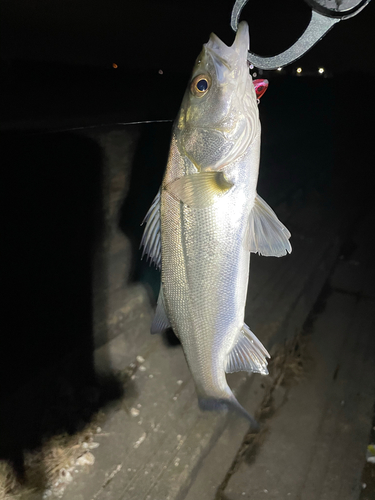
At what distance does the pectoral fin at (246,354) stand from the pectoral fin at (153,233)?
42 cm

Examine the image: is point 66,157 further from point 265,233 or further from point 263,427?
point 263,427

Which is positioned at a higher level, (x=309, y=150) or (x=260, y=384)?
(x=309, y=150)

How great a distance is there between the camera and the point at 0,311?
1.66 meters

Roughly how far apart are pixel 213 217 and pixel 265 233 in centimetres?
19

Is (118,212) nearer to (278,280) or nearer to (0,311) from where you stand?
(0,311)

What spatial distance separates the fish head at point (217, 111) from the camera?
0.98m

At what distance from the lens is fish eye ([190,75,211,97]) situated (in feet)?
3.35

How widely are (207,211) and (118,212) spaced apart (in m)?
1.22

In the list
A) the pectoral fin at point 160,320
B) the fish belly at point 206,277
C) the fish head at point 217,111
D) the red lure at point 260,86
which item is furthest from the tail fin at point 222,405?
the red lure at point 260,86

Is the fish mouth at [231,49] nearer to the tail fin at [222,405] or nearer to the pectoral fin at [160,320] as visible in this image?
the pectoral fin at [160,320]

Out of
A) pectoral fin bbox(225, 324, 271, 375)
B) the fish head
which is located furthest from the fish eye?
pectoral fin bbox(225, 324, 271, 375)

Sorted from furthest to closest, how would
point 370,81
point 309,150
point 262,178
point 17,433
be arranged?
point 370,81 → point 309,150 → point 262,178 → point 17,433

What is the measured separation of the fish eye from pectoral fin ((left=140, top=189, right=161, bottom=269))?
1.14 ft

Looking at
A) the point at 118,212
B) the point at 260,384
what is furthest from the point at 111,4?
Answer: the point at 260,384
